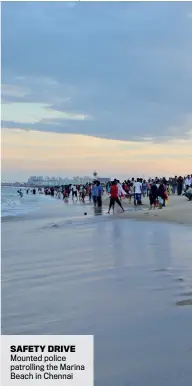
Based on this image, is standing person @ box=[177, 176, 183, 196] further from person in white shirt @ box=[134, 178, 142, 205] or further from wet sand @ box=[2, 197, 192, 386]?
wet sand @ box=[2, 197, 192, 386]

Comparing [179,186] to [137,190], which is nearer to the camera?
[137,190]

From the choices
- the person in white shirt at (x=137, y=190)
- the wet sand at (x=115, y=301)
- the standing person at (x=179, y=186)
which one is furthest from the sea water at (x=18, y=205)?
the wet sand at (x=115, y=301)

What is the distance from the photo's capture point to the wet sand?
3756mm

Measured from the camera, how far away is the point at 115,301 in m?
5.58

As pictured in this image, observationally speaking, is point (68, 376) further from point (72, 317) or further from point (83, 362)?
point (72, 317)

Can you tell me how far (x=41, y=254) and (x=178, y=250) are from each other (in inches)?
107

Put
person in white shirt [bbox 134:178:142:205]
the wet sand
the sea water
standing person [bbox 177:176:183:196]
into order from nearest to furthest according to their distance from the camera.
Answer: the wet sand
person in white shirt [bbox 134:178:142:205]
the sea water
standing person [bbox 177:176:183:196]

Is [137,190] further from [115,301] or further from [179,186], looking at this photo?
[115,301]

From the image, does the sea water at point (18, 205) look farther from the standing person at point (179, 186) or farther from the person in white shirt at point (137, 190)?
the standing person at point (179, 186)

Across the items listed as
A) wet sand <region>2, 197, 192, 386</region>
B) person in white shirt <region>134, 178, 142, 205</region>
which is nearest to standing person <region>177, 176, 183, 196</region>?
person in white shirt <region>134, 178, 142, 205</region>

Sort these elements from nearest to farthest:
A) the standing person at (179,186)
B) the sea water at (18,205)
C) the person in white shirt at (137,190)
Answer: the person in white shirt at (137,190) → the sea water at (18,205) → the standing person at (179,186)

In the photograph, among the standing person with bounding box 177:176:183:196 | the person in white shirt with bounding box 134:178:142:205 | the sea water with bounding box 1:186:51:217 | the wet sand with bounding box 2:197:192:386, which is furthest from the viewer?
the standing person with bounding box 177:176:183:196

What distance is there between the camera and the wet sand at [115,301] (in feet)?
12.3

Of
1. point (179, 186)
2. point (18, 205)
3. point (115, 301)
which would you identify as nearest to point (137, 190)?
point (179, 186)
